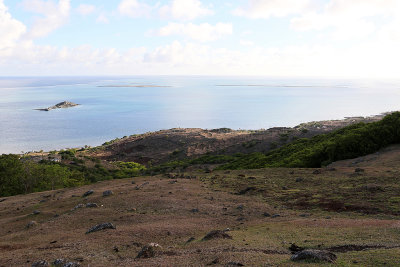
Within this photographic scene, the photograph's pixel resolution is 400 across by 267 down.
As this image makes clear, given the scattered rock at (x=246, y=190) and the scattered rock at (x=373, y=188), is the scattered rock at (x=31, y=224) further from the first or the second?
the scattered rock at (x=373, y=188)

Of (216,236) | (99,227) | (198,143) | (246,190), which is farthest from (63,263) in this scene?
(198,143)

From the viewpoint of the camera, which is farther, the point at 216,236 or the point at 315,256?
the point at 216,236

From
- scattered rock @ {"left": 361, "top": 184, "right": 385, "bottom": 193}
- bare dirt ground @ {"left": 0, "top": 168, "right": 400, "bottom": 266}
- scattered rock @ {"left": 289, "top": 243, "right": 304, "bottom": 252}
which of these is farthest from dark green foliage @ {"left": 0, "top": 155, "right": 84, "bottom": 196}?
scattered rock @ {"left": 289, "top": 243, "right": 304, "bottom": 252}

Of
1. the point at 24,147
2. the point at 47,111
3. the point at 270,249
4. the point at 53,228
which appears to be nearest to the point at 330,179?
the point at 270,249

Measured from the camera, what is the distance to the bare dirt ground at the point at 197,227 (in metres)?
9.73

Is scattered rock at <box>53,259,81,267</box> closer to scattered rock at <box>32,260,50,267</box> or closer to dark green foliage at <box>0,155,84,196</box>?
scattered rock at <box>32,260,50,267</box>

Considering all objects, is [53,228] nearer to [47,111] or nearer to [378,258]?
[378,258]

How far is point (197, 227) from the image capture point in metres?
14.3

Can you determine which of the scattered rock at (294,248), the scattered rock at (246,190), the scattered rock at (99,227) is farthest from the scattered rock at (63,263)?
the scattered rock at (246,190)

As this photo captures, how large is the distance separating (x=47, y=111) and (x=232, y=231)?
582 ft

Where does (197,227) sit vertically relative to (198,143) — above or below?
above

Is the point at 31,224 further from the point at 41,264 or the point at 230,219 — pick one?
the point at 230,219

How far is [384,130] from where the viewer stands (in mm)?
30188

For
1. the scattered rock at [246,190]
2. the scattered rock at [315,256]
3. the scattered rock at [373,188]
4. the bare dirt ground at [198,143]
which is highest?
the scattered rock at [315,256]
